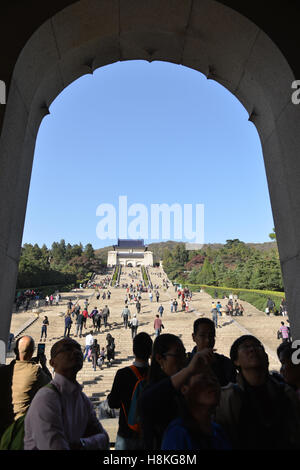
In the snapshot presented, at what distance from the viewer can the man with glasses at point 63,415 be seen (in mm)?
1571

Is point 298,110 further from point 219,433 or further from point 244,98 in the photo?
point 219,433

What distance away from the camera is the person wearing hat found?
180cm

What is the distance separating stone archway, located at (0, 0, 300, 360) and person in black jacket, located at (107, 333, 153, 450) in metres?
1.79

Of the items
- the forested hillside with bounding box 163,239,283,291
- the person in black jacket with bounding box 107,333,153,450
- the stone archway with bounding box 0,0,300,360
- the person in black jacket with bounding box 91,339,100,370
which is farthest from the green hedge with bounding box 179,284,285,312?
the person in black jacket with bounding box 107,333,153,450

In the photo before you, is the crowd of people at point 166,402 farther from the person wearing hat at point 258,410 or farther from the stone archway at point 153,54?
the stone archway at point 153,54

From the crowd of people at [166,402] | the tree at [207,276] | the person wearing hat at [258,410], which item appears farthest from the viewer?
the tree at [207,276]

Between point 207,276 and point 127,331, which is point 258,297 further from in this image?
point 207,276

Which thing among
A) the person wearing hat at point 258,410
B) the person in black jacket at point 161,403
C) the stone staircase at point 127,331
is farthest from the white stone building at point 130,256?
the person in black jacket at point 161,403

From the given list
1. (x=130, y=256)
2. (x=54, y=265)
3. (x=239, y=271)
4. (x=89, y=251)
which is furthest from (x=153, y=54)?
(x=130, y=256)

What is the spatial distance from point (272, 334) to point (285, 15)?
16.4 meters

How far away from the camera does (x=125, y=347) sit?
14805 mm

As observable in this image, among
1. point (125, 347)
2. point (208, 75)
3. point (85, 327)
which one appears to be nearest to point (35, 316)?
point (85, 327)

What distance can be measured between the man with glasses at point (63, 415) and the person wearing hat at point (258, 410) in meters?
0.87
